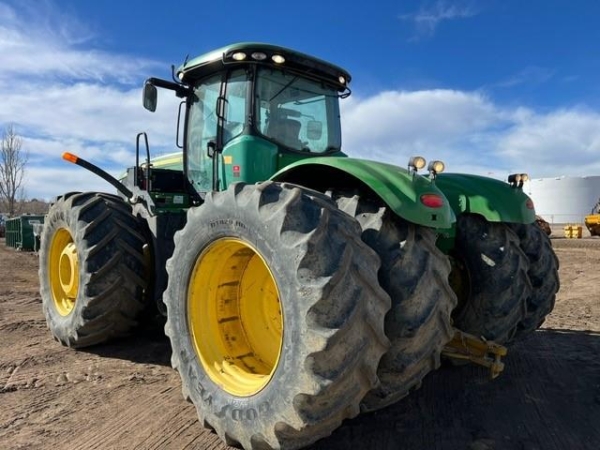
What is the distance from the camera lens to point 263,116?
14.0 ft

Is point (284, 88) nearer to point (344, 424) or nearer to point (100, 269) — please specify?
point (100, 269)

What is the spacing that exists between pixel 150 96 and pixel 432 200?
304 cm

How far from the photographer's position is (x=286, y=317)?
2447mm

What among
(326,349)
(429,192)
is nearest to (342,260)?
(326,349)

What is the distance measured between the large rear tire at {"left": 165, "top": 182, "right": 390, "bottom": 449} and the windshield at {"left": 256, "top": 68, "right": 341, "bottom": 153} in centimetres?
150

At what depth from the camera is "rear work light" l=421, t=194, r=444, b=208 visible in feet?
9.43

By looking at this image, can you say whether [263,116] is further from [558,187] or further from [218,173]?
[558,187]

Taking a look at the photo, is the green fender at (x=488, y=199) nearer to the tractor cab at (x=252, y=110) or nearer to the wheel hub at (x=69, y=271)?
the tractor cab at (x=252, y=110)

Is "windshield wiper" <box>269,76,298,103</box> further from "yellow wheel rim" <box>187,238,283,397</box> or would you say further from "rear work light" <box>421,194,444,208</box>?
"rear work light" <box>421,194,444,208</box>

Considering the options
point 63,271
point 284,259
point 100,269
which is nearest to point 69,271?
point 63,271

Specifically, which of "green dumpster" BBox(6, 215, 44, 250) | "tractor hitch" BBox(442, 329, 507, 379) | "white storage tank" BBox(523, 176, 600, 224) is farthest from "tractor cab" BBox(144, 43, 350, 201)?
"white storage tank" BBox(523, 176, 600, 224)

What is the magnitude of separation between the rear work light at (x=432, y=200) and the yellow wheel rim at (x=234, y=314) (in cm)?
100

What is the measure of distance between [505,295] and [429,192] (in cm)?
143

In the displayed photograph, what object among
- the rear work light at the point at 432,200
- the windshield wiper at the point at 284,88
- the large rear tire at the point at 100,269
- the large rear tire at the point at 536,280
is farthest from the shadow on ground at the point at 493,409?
the windshield wiper at the point at 284,88
